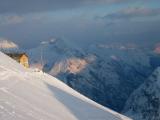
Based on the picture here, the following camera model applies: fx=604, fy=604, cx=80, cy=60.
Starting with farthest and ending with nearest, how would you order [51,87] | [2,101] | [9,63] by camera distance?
[9,63] < [51,87] < [2,101]

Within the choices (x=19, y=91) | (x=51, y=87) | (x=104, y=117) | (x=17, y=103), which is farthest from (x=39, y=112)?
(x=51, y=87)

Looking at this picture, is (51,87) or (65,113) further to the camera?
(51,87)

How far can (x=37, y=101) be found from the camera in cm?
4234

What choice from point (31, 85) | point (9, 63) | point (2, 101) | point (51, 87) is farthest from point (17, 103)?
point (9, 63)

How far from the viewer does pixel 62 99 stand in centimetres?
4656

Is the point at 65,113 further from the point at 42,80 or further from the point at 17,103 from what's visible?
the point at 42,80

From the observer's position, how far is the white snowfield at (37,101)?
37.8m

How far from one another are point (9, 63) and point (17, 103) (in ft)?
49.5

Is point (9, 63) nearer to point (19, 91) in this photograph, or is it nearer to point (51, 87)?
point (51, 87)

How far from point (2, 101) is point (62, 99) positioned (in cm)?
889

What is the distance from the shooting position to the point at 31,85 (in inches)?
1841

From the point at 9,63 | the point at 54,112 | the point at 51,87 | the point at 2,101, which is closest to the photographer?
the point at 2,101

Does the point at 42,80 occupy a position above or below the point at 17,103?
below

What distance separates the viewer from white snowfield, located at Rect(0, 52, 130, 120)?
37.8 m
